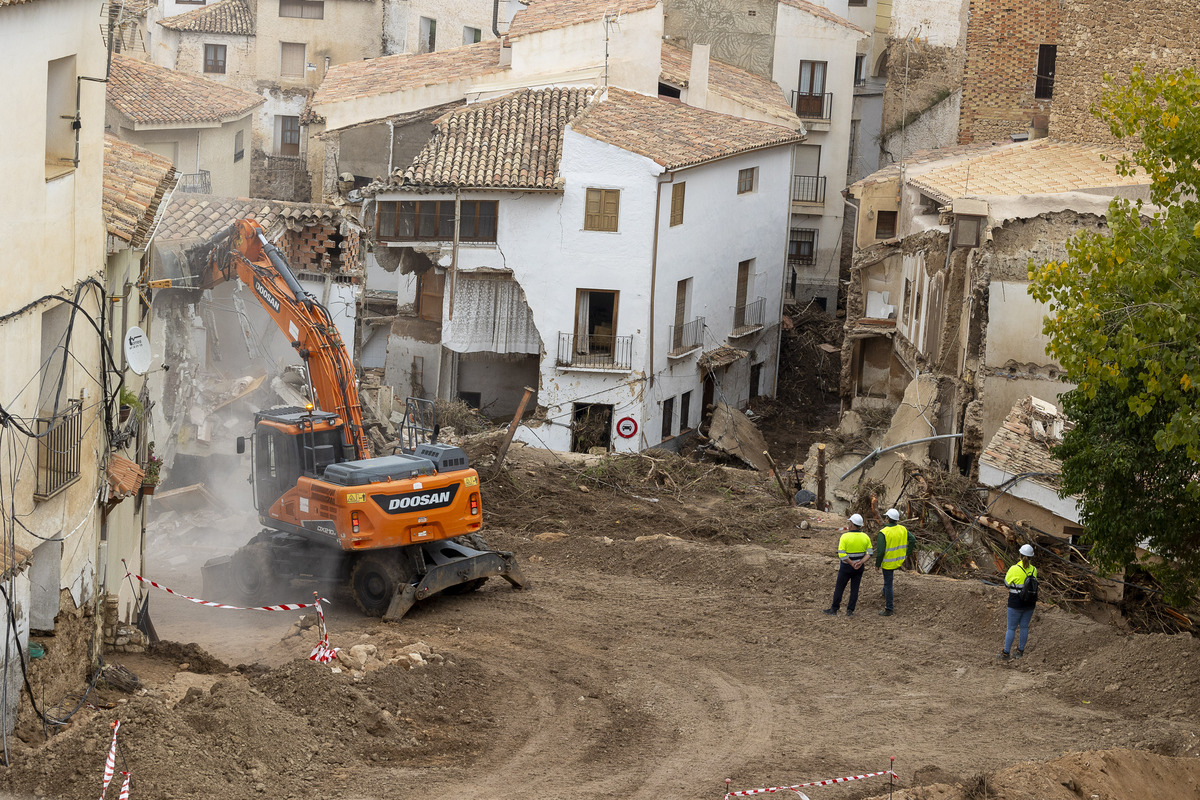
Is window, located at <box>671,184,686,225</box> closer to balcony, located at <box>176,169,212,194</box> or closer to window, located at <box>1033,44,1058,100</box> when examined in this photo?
window, located at <box>1033,44,1058,100</box>

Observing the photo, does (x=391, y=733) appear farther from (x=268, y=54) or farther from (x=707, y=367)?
(x=268, y=54)

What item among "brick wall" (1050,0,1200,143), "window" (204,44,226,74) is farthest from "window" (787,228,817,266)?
"window" (204,44,226,74)

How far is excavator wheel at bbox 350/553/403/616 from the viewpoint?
18844 millimetres

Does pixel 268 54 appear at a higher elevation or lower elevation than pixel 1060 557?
higher

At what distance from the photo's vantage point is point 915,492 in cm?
2369

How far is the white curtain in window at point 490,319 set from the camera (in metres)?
34.8

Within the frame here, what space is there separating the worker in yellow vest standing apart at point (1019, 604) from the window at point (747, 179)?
2228 centimetres

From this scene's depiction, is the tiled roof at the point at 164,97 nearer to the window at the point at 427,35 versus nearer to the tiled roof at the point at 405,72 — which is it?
the tiled roof at the point at 405,72

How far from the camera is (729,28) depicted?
47.3 m

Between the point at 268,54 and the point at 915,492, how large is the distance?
40597mm

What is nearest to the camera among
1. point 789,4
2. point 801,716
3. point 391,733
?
point 391,733

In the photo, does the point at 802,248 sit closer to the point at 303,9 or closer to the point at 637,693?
the point at 303,9

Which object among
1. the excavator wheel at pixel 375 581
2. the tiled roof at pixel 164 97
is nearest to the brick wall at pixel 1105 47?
the excavator wheel at pixel 375 581

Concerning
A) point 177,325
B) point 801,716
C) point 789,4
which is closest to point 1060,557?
point 801,716
